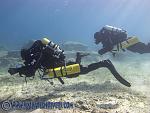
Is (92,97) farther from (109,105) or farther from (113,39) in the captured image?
(113,39)

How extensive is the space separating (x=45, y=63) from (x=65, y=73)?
73cm

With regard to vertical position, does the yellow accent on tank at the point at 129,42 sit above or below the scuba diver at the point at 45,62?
above

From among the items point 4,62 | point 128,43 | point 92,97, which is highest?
point 4,62

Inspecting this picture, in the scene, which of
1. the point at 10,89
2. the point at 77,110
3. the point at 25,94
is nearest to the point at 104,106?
the point at 77,110

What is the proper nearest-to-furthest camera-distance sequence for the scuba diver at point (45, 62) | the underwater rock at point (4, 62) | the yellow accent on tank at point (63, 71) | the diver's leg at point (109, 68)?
the scuba diver at point (45, 62) → the yellow accent on tank at point (63, 71) → the diver's leg at point (109, 68) → the underwater rock at point (4, 62)

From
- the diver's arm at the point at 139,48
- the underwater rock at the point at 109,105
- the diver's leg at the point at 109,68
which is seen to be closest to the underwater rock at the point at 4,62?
the diver's arm at the point at 139,48

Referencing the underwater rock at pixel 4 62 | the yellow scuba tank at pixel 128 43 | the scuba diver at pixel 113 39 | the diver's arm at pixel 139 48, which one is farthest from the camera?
the underwater rock at pixel 4 62

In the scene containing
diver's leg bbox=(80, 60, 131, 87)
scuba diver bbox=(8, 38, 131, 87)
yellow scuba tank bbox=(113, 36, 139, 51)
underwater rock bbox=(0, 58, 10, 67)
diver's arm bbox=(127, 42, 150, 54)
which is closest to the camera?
scuba diver bbox=(8, 38, 131, 87)

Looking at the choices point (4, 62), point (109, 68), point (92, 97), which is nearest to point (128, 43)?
point (109, 68)

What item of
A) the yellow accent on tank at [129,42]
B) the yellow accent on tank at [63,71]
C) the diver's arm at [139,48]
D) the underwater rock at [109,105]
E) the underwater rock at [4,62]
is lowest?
the underwater rock at [109,105]

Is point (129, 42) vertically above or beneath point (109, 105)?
above

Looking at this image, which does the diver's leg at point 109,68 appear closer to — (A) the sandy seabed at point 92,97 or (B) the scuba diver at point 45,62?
(A) the sandy seabed at point 92,97

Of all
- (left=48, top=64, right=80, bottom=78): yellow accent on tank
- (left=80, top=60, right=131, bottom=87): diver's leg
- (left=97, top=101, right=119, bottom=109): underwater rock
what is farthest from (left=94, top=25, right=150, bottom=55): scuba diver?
(left=97, top=101, right=119, bottom=109): underwater rock

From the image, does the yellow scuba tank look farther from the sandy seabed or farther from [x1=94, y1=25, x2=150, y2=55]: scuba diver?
the sandy seabed
